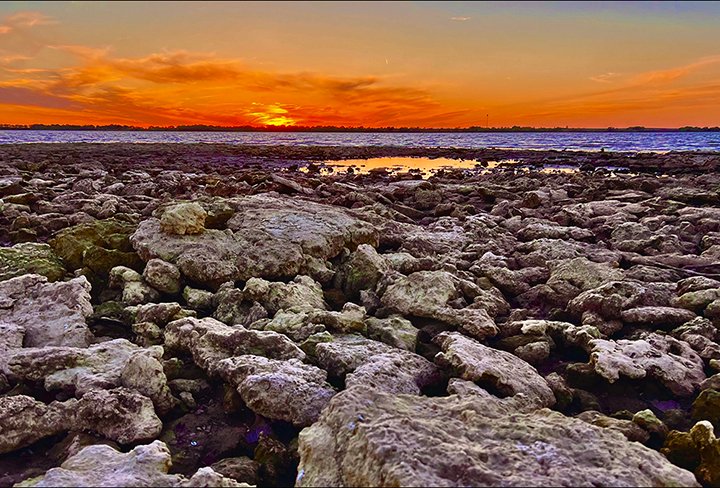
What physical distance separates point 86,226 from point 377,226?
4.05 meters


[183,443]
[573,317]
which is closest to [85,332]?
[183,443]

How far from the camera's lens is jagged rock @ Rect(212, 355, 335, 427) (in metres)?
3.25

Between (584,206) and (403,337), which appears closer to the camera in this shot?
(403,337)

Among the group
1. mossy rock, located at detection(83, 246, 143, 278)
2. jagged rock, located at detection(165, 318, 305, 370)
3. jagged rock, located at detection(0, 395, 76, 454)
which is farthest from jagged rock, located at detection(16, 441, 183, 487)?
mossy rock, located at detection(83, 246, 143, 278)

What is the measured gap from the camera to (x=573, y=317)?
203 inches

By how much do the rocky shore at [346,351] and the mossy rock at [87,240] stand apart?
32mm

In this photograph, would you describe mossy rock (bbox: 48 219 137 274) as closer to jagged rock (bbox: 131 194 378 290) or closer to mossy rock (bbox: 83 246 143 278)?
mossy rock (bbox: 83 246 143 278)

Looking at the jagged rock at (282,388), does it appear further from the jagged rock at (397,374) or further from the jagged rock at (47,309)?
the jagged rock at (47,309)

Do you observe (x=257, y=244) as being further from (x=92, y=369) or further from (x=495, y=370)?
(x=495, y=370)

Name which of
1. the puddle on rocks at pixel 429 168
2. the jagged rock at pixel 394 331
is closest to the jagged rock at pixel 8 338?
the jagged rock at pixel 394 331

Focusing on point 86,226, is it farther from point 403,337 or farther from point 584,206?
point 584,206

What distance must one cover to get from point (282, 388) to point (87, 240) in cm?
410

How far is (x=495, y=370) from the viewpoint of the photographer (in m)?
3.59

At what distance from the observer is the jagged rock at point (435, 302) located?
4.73m
